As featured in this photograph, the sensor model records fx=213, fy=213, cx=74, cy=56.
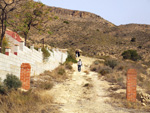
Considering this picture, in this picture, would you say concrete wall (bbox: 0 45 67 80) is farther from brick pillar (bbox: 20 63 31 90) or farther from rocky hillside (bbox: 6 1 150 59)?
rocky hillside (bbox: 6 1 150 59)

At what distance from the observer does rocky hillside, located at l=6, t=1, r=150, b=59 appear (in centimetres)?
5784

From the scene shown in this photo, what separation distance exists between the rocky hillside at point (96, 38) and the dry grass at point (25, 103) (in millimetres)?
40919

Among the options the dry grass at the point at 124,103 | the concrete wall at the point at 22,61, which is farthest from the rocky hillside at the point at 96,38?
the dry grass at the point at 124,103

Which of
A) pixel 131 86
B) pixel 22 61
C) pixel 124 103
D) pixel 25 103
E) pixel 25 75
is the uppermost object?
pixel 22 61

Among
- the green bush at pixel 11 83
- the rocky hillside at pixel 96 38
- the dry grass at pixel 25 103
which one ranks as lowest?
the dry grass at pixel 25 103

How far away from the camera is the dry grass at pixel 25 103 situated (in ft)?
27.9

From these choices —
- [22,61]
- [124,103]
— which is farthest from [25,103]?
[22,61]

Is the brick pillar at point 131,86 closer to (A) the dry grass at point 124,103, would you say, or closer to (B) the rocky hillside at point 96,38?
(A) the dry grass at point 124,103

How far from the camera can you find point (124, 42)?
65.8 m

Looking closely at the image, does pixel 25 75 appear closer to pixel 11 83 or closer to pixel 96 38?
pixel 11 83

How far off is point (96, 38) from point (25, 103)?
195 ft

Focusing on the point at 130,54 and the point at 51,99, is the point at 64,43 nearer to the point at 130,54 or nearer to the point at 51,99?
the point at 130,54

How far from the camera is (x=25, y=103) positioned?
9.34 m

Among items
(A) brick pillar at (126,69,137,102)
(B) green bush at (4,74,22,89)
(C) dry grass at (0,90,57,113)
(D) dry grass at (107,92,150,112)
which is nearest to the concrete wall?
(B) green bush at (4,74,22,89)
